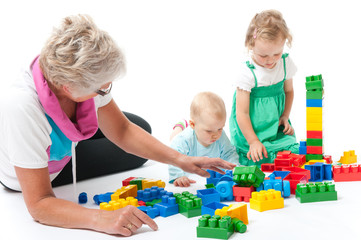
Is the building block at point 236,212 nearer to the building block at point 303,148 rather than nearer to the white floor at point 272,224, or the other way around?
the white floor at point 272,224

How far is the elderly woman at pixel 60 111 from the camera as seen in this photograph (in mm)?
1453

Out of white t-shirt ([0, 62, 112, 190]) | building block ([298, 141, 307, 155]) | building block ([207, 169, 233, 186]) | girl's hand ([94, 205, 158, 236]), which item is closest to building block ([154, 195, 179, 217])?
Answer: girl's hand ([94, 205, 158, 236])

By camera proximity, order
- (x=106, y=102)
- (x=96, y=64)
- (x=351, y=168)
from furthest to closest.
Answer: (x=351, y=168) → (x=106, y=102) → (x=96, y=64)

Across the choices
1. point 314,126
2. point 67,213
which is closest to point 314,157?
point 314,126

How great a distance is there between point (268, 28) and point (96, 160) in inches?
47.2

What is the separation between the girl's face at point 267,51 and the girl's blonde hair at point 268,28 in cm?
2

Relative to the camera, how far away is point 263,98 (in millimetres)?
2635

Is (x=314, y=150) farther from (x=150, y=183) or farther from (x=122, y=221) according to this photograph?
(x=122, y=221)

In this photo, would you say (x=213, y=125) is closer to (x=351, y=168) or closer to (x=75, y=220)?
(x=351, y=168)

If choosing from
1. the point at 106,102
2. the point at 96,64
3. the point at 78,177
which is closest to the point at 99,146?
the point at 78,177

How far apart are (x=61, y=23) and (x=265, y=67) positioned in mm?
1402

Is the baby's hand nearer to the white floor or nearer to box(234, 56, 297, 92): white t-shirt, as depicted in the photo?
the white floor

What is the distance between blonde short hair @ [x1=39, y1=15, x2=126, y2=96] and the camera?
1438 mm

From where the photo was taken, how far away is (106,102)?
1950 mm
